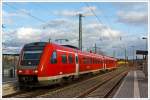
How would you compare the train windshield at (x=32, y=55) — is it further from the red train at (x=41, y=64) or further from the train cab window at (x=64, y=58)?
the train cab window at (x=64, y=58)

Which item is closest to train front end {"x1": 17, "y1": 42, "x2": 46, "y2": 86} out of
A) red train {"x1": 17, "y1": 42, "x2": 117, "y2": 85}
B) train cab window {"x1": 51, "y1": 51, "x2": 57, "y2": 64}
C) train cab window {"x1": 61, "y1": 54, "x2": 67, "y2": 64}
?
red train {"x1": 17, "y1": 42, "x2": 117, "y2": 85}

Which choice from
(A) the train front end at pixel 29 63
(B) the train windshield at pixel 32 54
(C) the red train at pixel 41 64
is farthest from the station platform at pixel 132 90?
→ (B) the train windshield at pixel 32 54

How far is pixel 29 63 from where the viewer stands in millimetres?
19828

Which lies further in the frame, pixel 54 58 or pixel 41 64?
pixel 54 58

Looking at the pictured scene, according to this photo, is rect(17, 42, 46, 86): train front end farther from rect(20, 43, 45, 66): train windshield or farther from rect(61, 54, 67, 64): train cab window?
rect(61, 54, 67, 64): train cab window

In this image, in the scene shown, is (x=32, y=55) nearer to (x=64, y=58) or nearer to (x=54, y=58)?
(x=54, y=58)

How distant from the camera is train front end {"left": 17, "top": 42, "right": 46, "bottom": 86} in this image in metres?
19.3

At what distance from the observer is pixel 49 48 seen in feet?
67.3

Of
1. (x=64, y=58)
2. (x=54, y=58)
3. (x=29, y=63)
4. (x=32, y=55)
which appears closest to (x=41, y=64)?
Result: (x=29, y=63)

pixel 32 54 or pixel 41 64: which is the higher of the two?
pixel 32 54

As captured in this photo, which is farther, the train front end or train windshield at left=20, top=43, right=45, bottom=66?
Result: train windshield at left=20, top=43, right=45, bottom=66

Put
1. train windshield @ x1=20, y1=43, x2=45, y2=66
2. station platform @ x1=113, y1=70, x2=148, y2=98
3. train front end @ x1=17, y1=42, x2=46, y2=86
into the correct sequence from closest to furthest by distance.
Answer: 1. station platform @ x1=113, y1=70, x2=148, y2=98
2. train front end @ x1=17, y1=42, x2=46, y2=86
3. train windshield @ x1=20, y1=43, x2=45, y2=66

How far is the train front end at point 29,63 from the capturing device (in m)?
19.3

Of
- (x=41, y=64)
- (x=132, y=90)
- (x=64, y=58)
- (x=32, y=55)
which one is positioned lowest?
(x=132, y=90)
